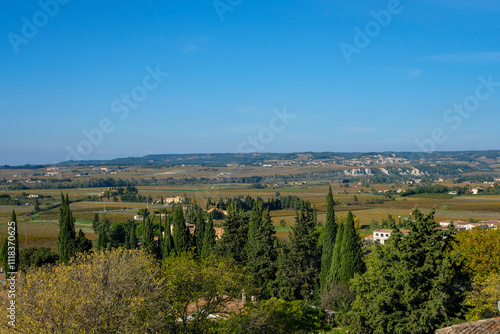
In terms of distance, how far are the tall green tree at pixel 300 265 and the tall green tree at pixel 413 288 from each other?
36.3 ft

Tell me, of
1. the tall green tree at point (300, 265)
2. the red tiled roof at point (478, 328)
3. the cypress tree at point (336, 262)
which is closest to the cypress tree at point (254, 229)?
the tall green tree at point (300, 265)

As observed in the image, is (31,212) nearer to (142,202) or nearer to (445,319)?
(142,202)

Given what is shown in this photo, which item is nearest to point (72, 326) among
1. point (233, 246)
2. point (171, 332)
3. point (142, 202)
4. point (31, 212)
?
point (171, 332)

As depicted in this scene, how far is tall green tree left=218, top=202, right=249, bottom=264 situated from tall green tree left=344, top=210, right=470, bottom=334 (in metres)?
17.8

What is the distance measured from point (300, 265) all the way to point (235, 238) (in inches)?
302

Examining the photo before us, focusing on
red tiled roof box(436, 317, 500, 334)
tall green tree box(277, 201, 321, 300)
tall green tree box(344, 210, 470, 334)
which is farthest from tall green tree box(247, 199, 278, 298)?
red tiled roof box(436, 317, 500, 334)

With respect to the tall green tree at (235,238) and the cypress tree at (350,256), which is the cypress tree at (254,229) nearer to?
the tall green tree at (235,238)

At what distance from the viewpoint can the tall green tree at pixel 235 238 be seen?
3719 centimetres

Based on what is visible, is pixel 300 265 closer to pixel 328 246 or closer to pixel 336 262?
pixel 336 262

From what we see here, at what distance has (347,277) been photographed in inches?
1139

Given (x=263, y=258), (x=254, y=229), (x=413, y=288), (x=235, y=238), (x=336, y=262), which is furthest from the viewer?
(x=235, y=238)

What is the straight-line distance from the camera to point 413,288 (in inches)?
739

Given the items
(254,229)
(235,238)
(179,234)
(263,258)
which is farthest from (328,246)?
(179,234)

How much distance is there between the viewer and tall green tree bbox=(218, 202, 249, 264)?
122 feet
